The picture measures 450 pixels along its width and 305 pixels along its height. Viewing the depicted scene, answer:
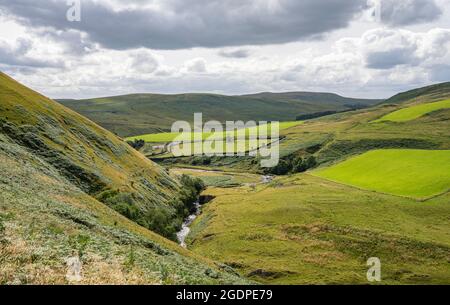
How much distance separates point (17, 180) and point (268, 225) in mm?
50186

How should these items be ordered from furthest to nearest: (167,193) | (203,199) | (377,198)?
1. (203,199)
2. (167,193)
3. (377,198)

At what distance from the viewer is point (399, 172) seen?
113 m

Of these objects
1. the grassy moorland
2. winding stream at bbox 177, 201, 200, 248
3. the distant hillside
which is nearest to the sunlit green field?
the grassy moorland

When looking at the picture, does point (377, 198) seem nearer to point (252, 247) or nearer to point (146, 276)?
point (252, 247)

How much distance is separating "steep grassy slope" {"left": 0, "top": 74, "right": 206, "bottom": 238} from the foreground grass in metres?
11.5

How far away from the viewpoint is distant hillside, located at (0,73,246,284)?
24.7 m

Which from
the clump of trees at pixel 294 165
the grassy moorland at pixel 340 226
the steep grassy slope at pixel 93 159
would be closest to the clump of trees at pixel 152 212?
the steep grassy slope at pixel 93 159

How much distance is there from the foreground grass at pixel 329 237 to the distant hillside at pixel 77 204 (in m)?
14.1

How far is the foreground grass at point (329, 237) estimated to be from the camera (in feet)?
191

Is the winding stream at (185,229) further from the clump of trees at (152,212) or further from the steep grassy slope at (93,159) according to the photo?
the steep grassy slope at (93,159)

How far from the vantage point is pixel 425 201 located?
83.2m

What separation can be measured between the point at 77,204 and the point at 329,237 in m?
45.0
